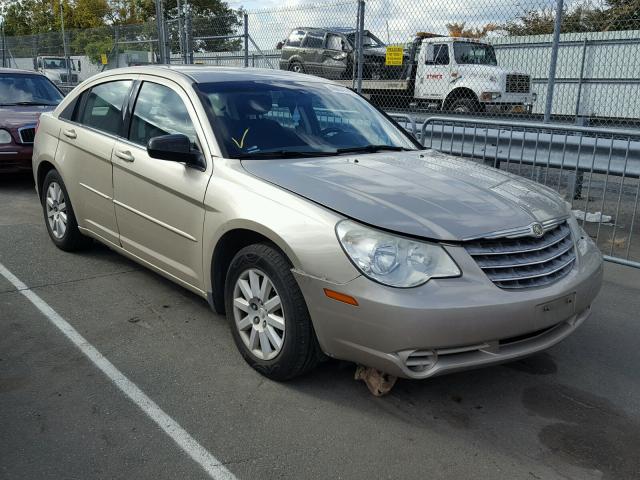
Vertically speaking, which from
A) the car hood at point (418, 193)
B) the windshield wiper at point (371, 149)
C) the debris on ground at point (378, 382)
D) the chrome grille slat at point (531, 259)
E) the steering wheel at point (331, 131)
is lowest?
the debris on ground at point (378, 382)

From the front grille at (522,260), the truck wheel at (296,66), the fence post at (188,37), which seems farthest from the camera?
the truck wheel at (296,66)

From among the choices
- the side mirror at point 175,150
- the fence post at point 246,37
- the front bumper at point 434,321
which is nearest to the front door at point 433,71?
the fence post at point 246,37

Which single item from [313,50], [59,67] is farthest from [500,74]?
[59,67]

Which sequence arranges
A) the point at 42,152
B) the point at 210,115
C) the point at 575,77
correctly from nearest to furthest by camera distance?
the point at 210,115, the point at 42,152, the point at 575,77

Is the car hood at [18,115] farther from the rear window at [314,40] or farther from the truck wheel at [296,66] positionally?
the rear window at [314,40]

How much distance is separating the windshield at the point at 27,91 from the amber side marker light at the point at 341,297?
816 centimetres

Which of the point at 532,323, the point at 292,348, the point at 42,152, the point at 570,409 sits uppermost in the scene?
the point at 42,152

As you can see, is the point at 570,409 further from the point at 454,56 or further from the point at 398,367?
the point at 454,56

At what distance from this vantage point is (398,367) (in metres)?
2.85

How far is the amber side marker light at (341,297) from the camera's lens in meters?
2.83

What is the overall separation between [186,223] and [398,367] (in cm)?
165

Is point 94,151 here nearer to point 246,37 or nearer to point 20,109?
point 20,109

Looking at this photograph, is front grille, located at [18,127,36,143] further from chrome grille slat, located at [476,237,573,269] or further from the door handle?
chrome grille slat, located at [476,237,573,269]

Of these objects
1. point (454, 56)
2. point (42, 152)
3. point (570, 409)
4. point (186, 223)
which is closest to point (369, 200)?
point (186, 223)
